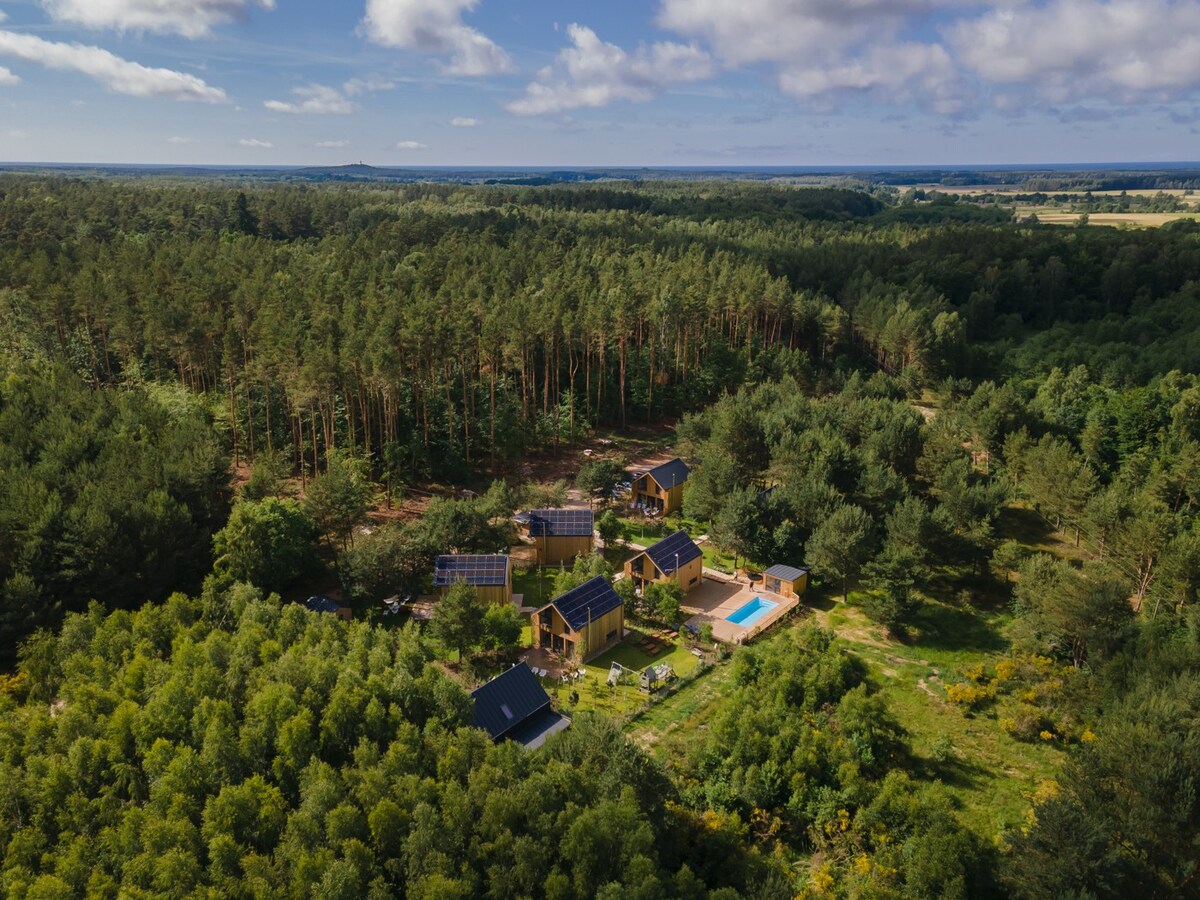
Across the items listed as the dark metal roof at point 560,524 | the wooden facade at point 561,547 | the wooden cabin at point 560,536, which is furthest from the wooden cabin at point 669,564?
the dark metal roof at point 560,524

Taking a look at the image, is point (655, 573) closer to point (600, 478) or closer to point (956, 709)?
point (600, 478)

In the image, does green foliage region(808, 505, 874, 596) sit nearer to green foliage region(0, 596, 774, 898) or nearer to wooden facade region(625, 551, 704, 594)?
wooden facade region(625, 551, 704, 594)

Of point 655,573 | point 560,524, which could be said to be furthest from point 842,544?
point 560,524

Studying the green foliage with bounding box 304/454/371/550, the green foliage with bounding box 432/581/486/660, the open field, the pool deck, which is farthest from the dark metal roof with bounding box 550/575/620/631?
the open field

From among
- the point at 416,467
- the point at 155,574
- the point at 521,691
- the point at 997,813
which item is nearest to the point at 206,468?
the point at 155,574

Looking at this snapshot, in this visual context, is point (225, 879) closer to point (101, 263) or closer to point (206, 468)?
point (206, 468)
